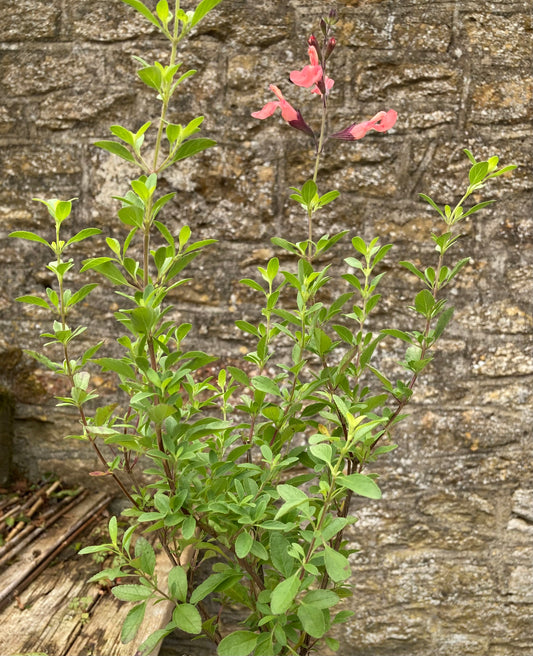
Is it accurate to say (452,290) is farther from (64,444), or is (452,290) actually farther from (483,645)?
(64,444)

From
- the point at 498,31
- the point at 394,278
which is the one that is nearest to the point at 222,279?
the point at 394,278

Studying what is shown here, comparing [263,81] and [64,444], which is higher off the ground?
[263,81]

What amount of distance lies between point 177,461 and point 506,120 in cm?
159

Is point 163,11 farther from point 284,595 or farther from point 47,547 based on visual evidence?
point 47,547

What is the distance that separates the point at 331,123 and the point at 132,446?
4.37 ft

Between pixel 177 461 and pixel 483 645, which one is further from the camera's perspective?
pixel 483 645

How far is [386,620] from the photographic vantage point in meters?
2.04

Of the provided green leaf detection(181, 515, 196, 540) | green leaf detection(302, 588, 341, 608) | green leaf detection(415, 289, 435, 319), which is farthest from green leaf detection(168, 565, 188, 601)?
green leaf detection(415, 289, 435, 319)

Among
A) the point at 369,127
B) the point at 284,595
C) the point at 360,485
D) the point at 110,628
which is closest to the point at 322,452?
the point at 360,485

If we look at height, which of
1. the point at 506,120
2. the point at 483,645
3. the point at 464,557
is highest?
the point at 506,120

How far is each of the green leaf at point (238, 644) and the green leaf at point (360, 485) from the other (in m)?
0.35

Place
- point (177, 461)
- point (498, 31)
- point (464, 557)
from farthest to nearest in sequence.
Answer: point (464, 557) → point (498, 31) → point (177, 461)

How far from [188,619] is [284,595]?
0.27m

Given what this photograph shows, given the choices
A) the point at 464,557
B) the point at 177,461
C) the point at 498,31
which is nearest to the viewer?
the point at 177,461
